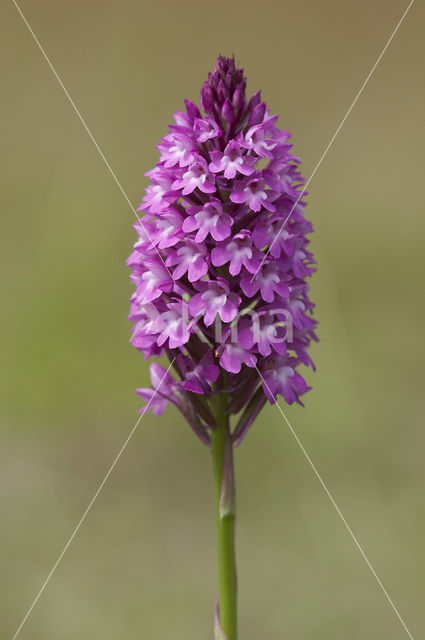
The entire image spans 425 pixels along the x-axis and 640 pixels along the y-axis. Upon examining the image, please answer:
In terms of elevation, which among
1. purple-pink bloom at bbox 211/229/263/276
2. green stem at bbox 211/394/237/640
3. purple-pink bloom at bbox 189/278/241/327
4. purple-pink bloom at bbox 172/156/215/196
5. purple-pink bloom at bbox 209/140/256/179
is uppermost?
purple-pink bloom at bbox 209/140/256/179

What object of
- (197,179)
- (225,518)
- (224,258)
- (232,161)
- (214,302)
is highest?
(232,161)

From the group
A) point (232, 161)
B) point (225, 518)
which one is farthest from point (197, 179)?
point (225, 518)

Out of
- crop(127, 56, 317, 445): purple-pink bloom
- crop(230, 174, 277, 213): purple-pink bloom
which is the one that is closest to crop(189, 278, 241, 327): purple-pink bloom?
crop(127, 56, 317, 445): purple-pink bloom

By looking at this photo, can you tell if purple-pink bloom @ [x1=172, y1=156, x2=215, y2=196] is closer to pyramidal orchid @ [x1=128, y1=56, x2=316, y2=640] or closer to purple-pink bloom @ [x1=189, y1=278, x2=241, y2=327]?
pyramidal orchid @ [x1=128, y1=56, x2=316, y2=640]

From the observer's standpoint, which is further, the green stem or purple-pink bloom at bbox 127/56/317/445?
the green stem

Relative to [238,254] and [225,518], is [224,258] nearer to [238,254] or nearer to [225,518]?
[238,254]

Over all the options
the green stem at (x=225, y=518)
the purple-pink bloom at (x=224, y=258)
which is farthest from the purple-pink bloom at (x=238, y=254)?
the green stem at (x=225, y=518)

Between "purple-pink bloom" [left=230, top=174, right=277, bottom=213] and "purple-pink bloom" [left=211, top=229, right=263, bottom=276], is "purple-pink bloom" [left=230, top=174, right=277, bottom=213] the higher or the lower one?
the higher one

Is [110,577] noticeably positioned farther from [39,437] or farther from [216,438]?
[216,438]
